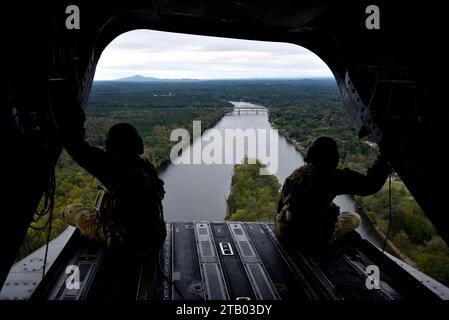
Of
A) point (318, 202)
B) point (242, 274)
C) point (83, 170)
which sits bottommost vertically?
point (83, 170)

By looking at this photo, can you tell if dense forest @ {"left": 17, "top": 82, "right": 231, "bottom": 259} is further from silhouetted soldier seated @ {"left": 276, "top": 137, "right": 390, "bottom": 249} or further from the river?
the river

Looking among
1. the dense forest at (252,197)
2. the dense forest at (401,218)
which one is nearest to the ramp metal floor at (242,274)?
the dense forest at (401,218)

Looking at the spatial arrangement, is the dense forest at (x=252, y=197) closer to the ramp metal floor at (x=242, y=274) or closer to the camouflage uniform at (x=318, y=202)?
the camouflage uniform at (x=318, y=202)

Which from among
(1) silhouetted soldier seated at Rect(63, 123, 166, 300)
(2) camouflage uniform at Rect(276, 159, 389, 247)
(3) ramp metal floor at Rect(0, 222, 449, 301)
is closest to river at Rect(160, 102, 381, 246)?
(2) camouflage uniform at Rect(276, 159, 389, 247)

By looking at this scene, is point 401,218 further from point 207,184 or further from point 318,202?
point 318,202

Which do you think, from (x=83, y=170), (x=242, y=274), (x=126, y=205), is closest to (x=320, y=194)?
(x=242, y=274)
